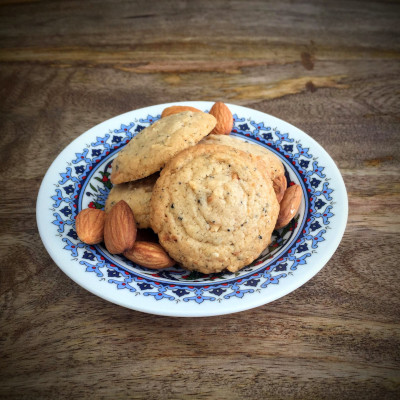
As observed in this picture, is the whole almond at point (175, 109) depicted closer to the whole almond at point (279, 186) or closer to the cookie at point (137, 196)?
the cookie at point (137, 196)

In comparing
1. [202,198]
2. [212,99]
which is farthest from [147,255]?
[212,99]

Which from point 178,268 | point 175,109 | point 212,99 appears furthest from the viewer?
point 212,99

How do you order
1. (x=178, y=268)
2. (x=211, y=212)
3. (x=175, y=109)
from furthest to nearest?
(x=175, y=109) → (x=178, y=268) → (x=211, y=212)

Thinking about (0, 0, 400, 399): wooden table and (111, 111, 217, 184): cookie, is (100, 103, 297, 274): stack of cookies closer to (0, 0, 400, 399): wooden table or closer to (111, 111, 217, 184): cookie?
(111, 111, 217, 184): cookie

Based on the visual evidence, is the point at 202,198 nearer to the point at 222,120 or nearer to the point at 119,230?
the point at 119,230

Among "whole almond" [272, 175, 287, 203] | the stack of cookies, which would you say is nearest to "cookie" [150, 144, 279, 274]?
the stack of cookies

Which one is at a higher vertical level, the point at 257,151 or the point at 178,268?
the point at 257,151
